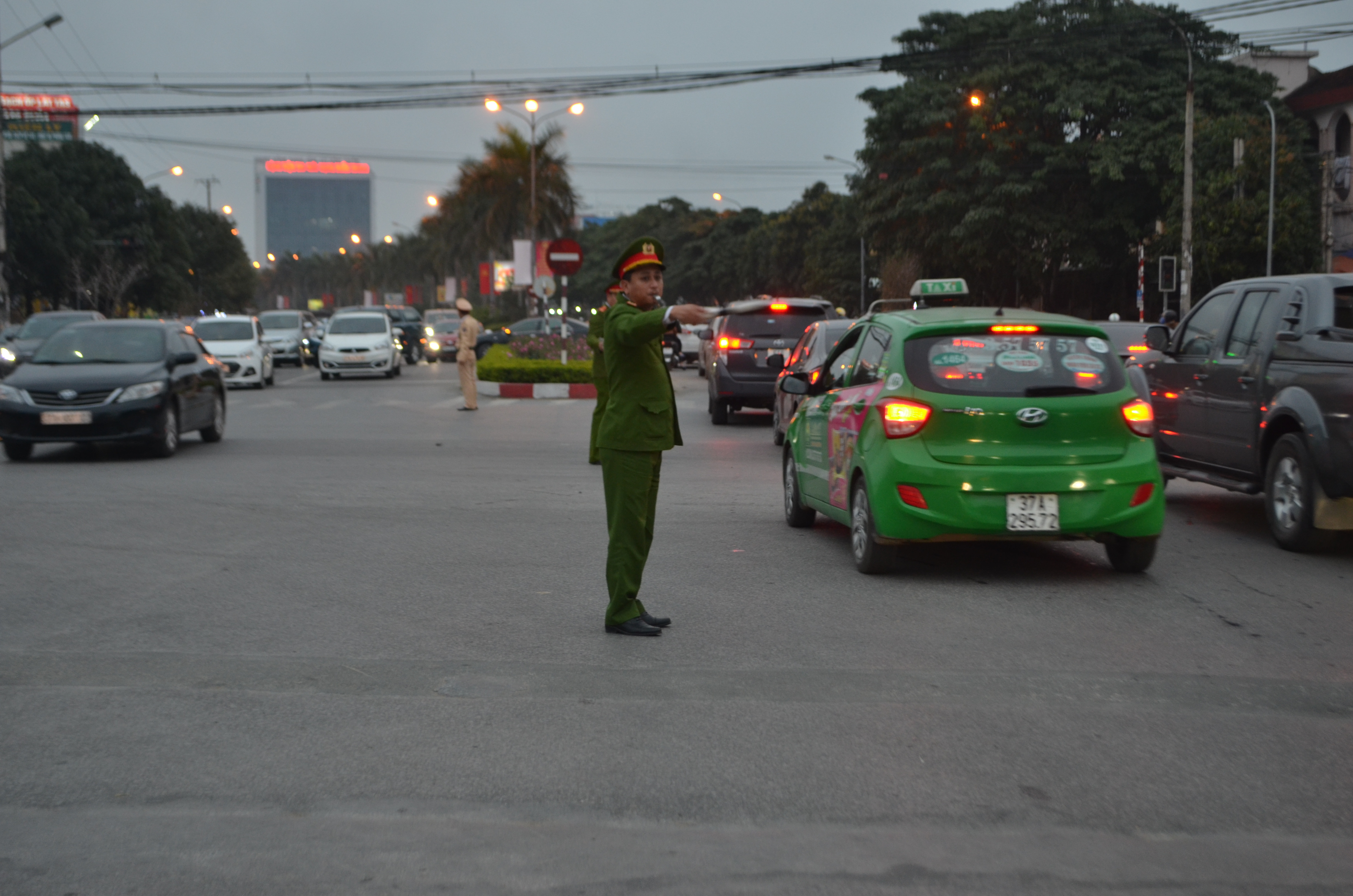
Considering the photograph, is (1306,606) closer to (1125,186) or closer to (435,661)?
(435,661)

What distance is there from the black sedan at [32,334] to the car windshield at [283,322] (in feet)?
30.8

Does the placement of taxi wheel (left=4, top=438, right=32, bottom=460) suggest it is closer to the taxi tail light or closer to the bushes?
the taxi tail light

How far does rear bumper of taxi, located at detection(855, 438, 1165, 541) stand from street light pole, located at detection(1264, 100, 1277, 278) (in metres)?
33.2

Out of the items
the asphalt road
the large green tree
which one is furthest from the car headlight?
the large green tree

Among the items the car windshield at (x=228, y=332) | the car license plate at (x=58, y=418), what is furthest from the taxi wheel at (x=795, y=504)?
the car windshield at (x=228, y=332)

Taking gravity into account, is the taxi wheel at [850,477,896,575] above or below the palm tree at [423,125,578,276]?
below

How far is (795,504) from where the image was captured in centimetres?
1060

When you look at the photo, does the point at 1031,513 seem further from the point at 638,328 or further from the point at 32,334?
the point at 32,334

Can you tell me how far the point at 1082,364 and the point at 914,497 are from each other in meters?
1.30

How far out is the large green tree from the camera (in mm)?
45312

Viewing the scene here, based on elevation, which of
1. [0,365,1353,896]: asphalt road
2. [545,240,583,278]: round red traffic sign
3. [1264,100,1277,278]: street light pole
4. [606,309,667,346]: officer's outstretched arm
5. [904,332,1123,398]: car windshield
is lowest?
[0,365,1353,896]: asphalt road

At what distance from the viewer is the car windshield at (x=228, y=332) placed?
3250 cm

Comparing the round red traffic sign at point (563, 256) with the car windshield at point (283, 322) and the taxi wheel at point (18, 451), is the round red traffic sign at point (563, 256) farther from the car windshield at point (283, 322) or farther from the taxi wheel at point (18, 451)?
the car windshield at point (283, 322)

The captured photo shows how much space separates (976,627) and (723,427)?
13869mm
